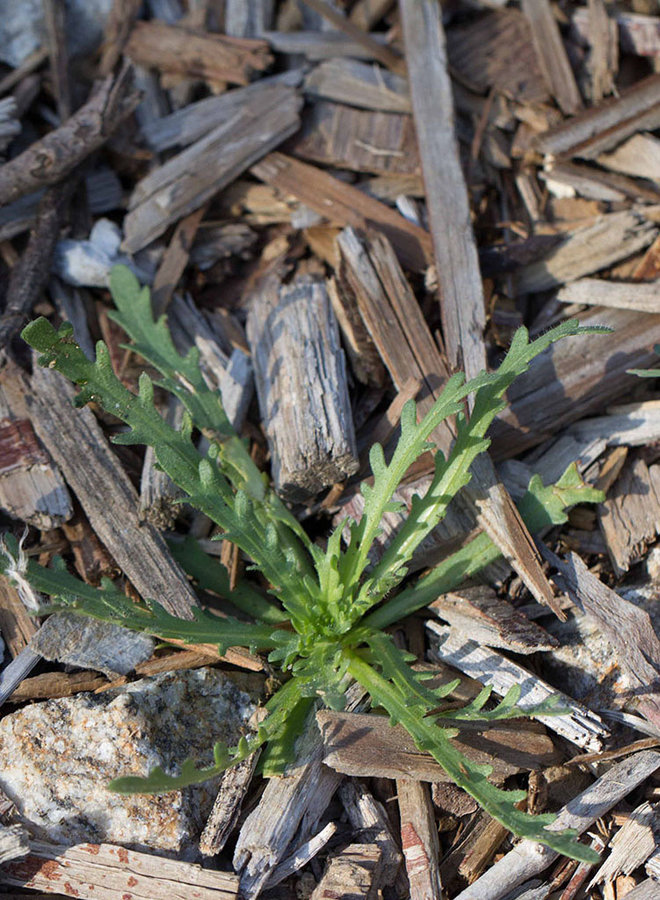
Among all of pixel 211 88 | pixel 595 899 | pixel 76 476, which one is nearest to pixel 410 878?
pixel 595 899

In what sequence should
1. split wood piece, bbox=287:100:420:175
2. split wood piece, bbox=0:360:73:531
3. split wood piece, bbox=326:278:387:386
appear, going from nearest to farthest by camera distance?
1. split wood piece, bbox=0:360:73:531
2. split wood piece, bbox=326:278:387:386
3. split wood piece, bbox=287:100:420:175

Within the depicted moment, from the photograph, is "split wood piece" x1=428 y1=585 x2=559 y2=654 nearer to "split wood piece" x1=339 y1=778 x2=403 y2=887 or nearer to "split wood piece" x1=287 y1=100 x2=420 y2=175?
"split wood piece" x1=339 y1=778 x2=403 y2=887

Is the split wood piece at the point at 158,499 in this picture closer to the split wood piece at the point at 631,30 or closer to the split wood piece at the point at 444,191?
the split wood piece at the point at 444,191

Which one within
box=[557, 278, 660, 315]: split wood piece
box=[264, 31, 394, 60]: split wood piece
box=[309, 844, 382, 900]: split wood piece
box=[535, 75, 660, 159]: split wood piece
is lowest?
box=[309, 844, 382, 900]: split wood piece

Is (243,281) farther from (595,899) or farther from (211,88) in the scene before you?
(595,899)

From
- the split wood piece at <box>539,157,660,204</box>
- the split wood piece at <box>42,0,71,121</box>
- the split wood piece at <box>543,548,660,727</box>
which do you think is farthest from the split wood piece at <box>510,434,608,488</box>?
the split wood piece at <box>42,0,71,121</box>

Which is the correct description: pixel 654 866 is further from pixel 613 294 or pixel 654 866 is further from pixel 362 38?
pixel 362 38
